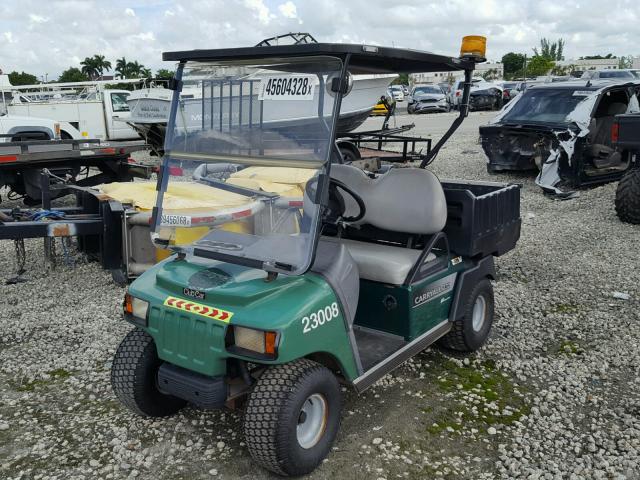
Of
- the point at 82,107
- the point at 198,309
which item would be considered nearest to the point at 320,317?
the point at 198,309

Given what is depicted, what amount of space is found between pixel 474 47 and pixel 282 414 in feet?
7.60

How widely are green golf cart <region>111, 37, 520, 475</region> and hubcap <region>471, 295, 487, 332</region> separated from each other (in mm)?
571

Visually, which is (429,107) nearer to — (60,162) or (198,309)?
(60,162)

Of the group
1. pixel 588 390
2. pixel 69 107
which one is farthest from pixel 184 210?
pixel 69 107

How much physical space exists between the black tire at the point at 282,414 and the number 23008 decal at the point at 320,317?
0.20 meters

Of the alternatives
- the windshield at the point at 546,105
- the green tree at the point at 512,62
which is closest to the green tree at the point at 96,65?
the green tree at the point at 512,62

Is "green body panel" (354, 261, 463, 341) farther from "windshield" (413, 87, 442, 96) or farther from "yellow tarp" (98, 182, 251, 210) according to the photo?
"windshield" (413, 87, 442, 96)

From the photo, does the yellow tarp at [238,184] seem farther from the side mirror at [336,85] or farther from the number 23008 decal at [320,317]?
the number 23008 decal at [320,317]

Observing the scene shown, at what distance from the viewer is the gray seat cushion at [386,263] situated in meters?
3.63

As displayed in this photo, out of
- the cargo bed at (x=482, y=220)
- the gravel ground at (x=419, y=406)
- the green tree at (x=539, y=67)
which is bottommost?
the gravel ground at (x=419, y=406)

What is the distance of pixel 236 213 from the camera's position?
10.5 feet

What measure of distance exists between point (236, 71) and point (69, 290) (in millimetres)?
3428

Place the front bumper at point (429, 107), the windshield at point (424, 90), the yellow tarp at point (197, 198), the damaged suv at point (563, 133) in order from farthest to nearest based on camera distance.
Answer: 1. the windshield at point (424, 90)
2. the front bumper at point (429, 107)
3. the damaged suv at point (563, 133)
4. the yellow tarp at point (197, 198)

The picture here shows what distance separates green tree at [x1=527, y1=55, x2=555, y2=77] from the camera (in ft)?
179
